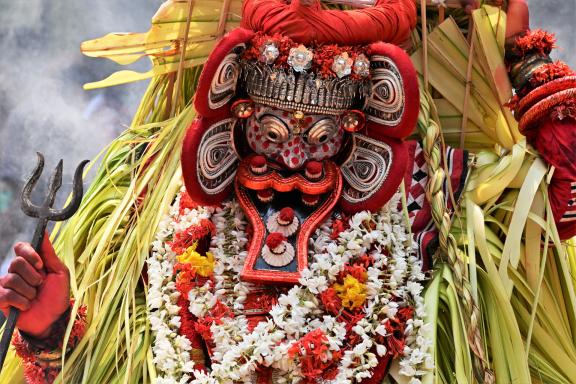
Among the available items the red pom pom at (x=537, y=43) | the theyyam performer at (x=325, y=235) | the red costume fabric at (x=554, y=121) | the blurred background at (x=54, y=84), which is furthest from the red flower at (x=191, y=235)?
the blurred background at (x=54, y=84)

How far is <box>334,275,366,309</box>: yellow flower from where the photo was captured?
2035 mm

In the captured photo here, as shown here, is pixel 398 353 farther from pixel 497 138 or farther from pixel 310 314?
pixel 497 138

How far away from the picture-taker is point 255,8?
2.12 metres

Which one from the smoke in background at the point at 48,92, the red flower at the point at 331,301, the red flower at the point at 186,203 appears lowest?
the red flower at the point at 331,301

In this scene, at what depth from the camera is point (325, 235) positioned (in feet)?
7.12

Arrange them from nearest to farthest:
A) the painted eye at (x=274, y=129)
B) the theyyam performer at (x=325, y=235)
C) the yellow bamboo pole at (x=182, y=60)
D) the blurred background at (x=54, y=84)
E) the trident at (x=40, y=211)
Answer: the trident at (x=40, y=211), the theyyam performer at (x=325, y=235), the painted eye at (x=274, y=129), the yellow bamboo pole at (x=182, y=60), the blurred background at (x=54, y=84)

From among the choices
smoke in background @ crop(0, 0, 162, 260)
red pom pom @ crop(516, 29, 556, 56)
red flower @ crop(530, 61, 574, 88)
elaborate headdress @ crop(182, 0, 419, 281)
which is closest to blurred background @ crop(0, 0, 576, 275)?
smoke in background @ crop(0, 0, 162, 260)

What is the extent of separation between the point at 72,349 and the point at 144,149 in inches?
27.0

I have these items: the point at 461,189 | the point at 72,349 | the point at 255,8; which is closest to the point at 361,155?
the point at 461,189

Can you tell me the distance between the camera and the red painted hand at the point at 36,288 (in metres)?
1.92

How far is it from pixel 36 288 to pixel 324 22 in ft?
2.97

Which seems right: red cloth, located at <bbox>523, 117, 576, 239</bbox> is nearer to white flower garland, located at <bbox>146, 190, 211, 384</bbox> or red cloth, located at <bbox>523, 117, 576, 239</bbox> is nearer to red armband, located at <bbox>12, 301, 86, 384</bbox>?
white flower garland, located at <bbox>146, 190, 211, 384</bbox>

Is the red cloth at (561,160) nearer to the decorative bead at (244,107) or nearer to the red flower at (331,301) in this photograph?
the red flower at (331,301)

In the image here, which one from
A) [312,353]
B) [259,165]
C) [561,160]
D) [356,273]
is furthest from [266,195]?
[561,160]
